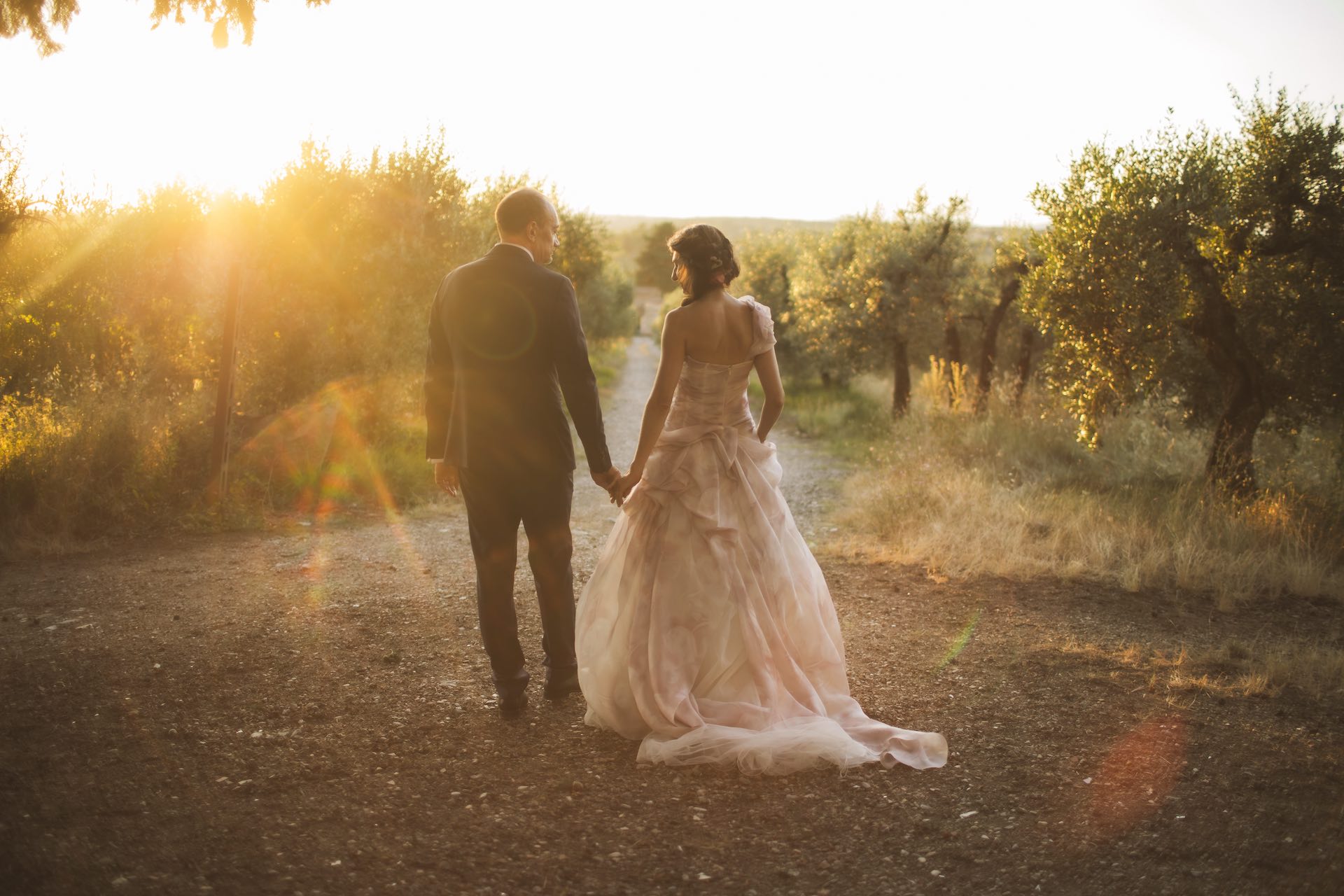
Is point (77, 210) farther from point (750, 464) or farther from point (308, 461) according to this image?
point (750, 464)

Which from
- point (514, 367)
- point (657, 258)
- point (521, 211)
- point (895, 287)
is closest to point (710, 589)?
point (514, 367)

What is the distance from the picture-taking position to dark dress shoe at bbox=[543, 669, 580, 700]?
4.81 metres

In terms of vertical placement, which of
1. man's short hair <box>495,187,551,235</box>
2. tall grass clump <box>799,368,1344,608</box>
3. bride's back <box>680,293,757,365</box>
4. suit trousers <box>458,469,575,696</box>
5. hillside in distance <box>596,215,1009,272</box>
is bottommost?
tall grass clump <box>799,368,1344,608</box>

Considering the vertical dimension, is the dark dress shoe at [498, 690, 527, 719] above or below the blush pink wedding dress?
below

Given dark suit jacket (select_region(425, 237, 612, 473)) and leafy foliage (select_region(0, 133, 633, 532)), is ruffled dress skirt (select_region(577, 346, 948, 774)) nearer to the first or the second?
dark suit jacket (select_region(425, 237, 612, 473))

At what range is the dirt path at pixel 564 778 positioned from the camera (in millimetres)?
3174

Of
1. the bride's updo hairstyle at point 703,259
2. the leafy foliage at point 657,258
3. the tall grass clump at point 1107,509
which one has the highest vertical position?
the leafy foliage at point 657,258

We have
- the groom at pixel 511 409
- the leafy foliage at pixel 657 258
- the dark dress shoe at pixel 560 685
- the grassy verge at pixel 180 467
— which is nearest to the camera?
the groom at pixel 511 409

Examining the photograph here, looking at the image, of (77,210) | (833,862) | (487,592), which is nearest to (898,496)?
(487,592)

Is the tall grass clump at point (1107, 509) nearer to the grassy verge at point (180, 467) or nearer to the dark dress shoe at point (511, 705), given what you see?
the dark dress shoe at point (511, 705)

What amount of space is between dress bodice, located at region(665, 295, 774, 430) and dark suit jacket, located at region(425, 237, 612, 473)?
0.43m

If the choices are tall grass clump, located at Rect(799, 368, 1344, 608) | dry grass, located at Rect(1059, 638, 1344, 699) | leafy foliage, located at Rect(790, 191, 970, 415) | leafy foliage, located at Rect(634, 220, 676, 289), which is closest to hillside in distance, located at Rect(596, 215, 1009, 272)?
leafy foliage, located at Rect(634, 220, 676, 289)

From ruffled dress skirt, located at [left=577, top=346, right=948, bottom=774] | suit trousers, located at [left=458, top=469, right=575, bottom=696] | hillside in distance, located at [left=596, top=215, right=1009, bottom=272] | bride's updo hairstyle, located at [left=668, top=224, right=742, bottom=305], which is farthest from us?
hillside in distance, located at [left=596, top=215, right=1009, bottom=272]

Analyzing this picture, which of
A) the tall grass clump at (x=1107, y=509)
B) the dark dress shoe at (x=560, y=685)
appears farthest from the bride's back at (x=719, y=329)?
the tall grass clump at (x=1107, y=509)
